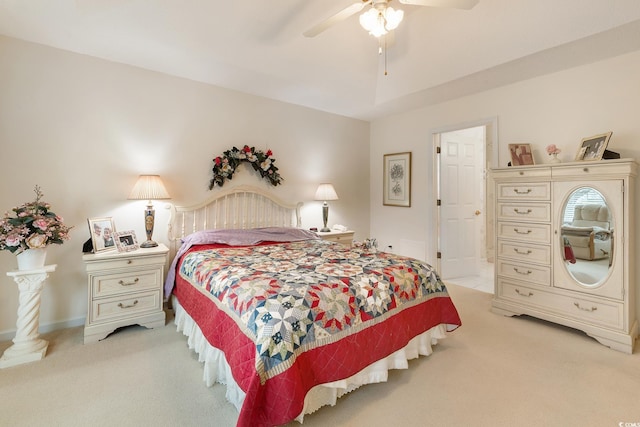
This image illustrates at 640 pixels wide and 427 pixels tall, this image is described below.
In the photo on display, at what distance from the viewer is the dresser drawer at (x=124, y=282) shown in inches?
98.3

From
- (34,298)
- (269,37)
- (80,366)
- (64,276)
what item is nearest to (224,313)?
(80,366)

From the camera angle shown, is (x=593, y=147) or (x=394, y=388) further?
(x=593, y=147)

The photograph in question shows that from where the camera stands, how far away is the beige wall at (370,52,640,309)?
2.73m

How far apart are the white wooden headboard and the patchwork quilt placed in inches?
35.5

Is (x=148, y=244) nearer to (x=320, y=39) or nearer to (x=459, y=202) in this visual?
(x=320, y=39)

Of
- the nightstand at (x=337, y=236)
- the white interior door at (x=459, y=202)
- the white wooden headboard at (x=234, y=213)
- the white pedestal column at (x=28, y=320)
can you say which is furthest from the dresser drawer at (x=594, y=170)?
the white pedestal column at (x=28, y=320)

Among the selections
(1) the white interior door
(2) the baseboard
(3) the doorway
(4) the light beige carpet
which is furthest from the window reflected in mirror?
(2) the baseboard

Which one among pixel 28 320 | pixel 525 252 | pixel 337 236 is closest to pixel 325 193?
pixel 337 236

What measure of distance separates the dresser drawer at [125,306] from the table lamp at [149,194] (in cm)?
50

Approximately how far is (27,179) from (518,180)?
4657 millimetres

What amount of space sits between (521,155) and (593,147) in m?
0.59

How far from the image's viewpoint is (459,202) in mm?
4492

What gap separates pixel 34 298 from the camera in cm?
227

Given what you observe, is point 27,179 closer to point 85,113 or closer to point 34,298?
point 85,113
